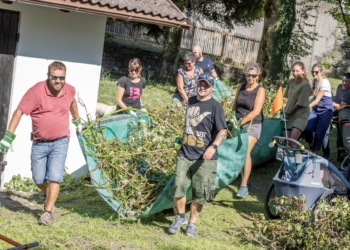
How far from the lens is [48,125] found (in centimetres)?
741

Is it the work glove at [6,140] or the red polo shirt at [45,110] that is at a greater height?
the red polo shirt at [45,110]

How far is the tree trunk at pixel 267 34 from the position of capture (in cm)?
1901

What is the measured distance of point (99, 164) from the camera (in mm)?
7812

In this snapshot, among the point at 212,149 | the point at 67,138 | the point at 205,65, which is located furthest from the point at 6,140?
the point at 205,65

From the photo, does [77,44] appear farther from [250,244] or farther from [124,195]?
[250,244]

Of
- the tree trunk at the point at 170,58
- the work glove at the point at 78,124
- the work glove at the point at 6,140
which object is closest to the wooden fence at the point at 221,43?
the tree trunk at the point at 170,58

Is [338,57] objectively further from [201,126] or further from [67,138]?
[67,138]

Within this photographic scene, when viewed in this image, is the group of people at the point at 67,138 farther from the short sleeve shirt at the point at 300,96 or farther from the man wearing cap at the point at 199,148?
the short sleeve shirt at the point at 300,96

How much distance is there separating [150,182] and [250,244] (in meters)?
1.44

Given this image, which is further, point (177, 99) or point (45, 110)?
point (177, 99)

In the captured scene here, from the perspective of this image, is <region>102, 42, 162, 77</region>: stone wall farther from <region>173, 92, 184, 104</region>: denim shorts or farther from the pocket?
the pocket

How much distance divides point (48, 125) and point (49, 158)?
0.41 meters

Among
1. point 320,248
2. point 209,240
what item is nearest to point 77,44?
point 209,240

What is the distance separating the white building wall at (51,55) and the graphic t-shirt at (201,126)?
3.77m
